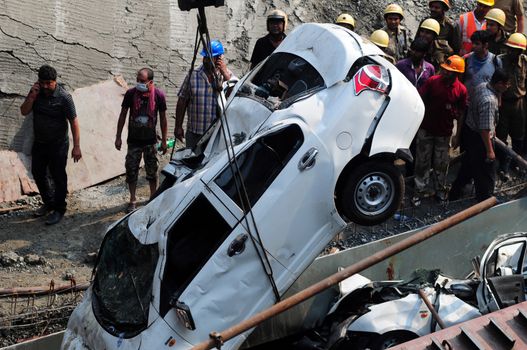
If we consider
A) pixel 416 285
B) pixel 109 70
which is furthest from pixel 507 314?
pixel 109 70

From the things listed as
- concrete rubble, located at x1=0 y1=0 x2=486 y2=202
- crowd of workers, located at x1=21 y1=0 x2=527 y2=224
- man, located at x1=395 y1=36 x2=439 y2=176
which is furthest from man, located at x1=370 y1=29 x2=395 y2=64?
concrete rubble, located at x1=0 y1=0 x2=486 y2=202

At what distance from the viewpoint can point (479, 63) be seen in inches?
465

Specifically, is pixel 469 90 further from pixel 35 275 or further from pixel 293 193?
pixel 35 275

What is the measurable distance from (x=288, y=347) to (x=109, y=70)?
5528 mm

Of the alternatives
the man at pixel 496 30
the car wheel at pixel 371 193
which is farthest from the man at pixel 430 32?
the car wheel at pixel 371 193

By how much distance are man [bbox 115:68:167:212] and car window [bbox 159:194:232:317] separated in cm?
337

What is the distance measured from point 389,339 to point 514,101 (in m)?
5.35

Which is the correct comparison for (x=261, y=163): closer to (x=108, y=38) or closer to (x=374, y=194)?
(x=374, y=194)

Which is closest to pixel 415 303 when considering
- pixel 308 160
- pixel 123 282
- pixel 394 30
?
pixel 308 160

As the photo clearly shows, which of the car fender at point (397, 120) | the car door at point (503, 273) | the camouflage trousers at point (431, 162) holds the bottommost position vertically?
the camouflage trousers at point (431, 162)

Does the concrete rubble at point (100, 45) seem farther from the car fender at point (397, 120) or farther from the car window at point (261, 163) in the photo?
the car fender at point (397, 120)

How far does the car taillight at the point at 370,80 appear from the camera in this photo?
336 inches

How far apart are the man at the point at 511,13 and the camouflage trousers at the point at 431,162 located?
117 inches

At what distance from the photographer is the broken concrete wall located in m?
12.2
